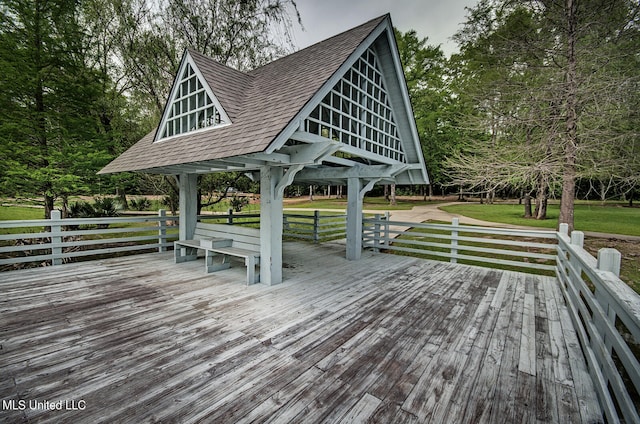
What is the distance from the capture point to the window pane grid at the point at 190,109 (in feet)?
18.0

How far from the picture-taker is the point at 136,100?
360 inches

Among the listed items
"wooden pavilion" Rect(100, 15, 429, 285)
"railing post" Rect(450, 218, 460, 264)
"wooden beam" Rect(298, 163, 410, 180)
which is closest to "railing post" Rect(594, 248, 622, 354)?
"wooden pavilion" Rect(100, 15, 429, 285)

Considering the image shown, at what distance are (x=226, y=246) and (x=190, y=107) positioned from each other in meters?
3.13

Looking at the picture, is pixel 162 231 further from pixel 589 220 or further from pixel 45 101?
pixel 589 220

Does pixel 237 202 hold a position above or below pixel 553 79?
below

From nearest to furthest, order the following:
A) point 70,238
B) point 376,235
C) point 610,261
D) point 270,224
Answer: point 610,261 → point 270,224 → point 70,238 → point 376,235

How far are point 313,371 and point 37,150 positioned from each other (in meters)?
8.12

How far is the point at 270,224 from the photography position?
15.5ft

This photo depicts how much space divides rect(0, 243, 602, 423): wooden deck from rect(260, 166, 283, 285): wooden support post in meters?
0.33

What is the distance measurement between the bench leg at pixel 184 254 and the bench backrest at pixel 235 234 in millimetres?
346

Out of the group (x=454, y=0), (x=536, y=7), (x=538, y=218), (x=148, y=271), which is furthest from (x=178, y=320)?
(x=538, y=218)

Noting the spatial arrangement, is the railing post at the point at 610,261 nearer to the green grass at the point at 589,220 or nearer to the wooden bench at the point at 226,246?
the wooden bench at the point at 226,246

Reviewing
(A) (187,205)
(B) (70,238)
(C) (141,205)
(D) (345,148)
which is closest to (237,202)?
(A) (187,205)

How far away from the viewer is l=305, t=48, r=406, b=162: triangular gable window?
5.06m
